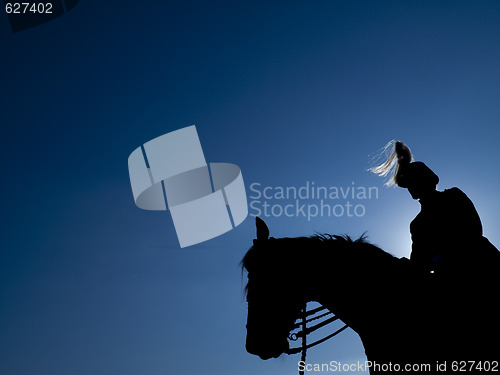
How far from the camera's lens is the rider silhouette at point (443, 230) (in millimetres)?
3869

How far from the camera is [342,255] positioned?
13.9 feet

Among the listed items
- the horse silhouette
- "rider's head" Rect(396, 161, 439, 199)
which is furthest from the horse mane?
"rider's head" Rect(396, 161, 439, 199)

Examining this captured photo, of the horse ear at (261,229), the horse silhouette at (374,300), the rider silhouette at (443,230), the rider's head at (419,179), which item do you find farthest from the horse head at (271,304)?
the rider's head at (419,179)

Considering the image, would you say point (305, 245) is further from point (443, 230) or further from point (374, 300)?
point (443, 230)

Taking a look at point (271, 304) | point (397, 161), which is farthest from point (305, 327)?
point (397, 161)

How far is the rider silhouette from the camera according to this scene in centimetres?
387

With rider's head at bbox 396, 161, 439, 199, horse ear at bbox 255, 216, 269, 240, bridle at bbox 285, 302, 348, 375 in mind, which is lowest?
bridle at bbox 285, 302, 348, 375

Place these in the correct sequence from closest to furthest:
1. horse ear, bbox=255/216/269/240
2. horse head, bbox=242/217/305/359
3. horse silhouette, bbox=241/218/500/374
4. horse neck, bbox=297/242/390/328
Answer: horse silhouette, bbox=241/218/500/374 < horse neck, bbox=297/242/390/328 < horse head, bbox=242/217/305/359 < horse ear, bbox=255/216/269/240

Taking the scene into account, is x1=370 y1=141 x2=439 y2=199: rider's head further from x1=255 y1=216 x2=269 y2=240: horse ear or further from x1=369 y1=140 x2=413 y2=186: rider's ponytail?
x1=255 y1=216 x2=269 y2=240: horse ear

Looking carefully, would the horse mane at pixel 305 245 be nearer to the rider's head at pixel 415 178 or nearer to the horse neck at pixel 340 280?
the horse neck at pixel 340 280

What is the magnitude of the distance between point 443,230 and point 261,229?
90.7 inches

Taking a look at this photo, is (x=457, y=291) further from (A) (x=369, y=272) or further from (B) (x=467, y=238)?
(A) (x=369, y=272)

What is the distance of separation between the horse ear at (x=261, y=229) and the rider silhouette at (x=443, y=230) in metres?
1.87

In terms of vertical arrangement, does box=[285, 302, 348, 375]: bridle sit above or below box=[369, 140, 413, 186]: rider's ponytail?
below
